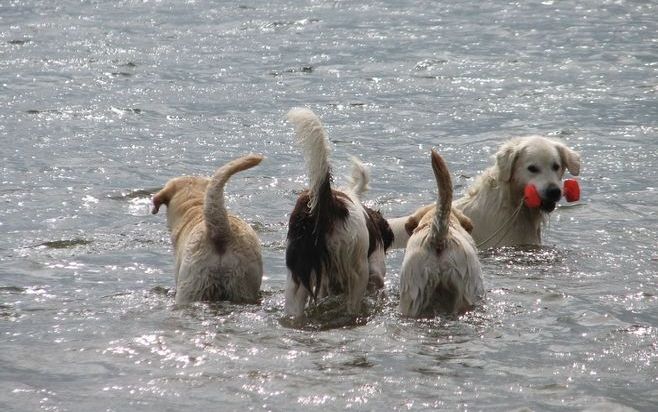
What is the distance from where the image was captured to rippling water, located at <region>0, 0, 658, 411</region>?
20.9 feet

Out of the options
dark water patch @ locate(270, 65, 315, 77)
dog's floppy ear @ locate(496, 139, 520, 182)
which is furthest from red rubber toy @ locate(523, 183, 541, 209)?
dark water patch @ locate(270, 65, 315, 77)

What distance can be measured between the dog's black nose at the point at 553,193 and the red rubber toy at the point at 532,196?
9 cm

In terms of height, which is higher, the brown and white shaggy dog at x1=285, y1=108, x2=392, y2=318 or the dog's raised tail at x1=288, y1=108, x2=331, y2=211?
the dog's raised tail at x1=288, y1=108, x2=331, y2=211

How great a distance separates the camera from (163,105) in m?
16.0

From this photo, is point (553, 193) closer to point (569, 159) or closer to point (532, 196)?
point (532, 196)

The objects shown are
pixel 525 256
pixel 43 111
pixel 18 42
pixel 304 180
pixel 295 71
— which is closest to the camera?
pixel 525 256

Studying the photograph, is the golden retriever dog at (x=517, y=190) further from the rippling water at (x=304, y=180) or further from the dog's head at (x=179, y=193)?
the dog's head at (x=179, y=193)

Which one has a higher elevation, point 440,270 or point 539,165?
point 539,165

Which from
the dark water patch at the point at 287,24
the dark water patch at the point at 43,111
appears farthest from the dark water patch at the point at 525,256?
the dark water patch at the point at 287,24

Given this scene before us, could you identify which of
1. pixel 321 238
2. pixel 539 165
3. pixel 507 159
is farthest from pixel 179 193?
pixel 539 165

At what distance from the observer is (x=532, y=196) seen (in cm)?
965

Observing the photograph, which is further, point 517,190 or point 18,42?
point 18,42

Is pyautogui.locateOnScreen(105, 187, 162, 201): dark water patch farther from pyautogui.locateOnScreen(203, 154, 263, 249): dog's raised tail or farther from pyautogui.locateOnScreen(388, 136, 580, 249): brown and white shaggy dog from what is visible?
pyautogui.locateOnScreen(203, 154, 263, 249): dog's raised tail

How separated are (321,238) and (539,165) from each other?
313cm
